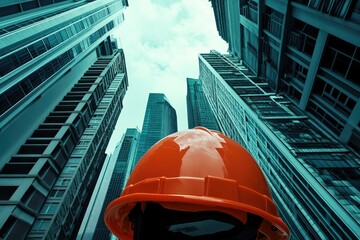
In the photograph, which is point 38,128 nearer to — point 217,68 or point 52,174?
point 52,174

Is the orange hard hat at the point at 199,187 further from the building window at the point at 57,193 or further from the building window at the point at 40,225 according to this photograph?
the building window at the point at 57,193

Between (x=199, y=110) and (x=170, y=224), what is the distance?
129 meters

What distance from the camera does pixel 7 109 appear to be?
847 inches

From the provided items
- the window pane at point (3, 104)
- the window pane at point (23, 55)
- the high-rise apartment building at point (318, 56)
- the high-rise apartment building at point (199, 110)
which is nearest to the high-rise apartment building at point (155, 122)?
the high-rise apartment building at point (199, 110)

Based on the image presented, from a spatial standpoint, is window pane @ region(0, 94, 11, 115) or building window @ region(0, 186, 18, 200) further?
building window @ region(0, 186, 18, 200)

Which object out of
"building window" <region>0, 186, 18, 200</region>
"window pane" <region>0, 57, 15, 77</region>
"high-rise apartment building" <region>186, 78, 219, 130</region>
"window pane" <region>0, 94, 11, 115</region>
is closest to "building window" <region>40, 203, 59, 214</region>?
"building window" <region>0, 186, 18, 200</region>

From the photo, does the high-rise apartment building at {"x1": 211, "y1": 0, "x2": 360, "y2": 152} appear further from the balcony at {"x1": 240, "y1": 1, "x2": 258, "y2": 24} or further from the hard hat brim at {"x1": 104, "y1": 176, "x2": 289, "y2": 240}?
the hard hat brim at {"x1": 104, "y1": 176, "x2": 289, "y2": 240}

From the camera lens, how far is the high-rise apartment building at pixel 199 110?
12275 centimetres

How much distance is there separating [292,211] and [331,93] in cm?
3297

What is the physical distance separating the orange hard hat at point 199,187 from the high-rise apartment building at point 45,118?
23.4 metres

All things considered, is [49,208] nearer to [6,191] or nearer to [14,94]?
[6,191]

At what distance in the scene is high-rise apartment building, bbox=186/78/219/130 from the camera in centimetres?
12275

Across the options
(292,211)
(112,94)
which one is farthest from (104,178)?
(292,211)

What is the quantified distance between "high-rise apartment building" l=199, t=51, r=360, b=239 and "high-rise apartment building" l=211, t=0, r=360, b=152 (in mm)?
2460
